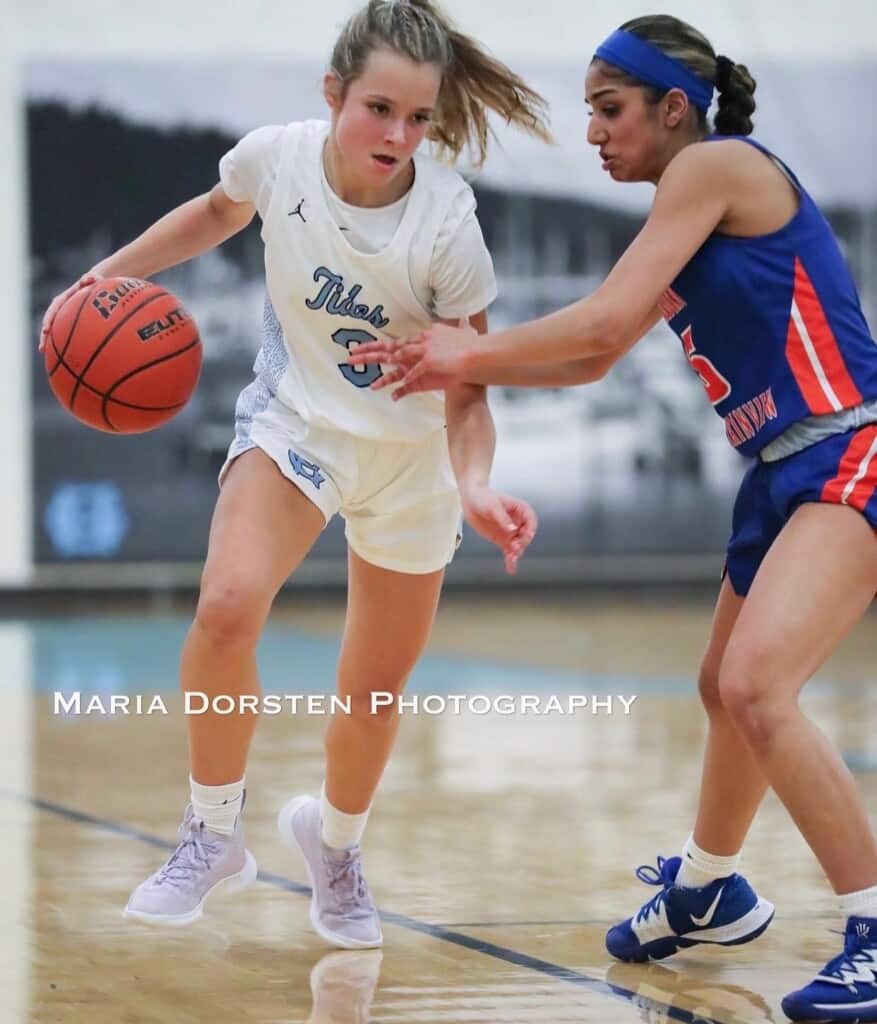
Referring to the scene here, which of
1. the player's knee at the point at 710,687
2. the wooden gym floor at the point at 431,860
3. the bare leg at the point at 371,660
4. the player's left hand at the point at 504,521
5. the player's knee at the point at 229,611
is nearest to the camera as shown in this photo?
the player's left hand at the point at 504,521

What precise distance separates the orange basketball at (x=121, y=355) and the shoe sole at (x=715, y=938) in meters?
1.44

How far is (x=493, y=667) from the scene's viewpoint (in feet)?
29.1

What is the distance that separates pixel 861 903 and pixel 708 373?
96cm

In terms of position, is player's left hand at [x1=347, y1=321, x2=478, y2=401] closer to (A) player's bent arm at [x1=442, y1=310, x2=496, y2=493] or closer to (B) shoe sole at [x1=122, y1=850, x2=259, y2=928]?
(A) player's bent arm at [x1=442, y1=310, x2=496, y2=493]

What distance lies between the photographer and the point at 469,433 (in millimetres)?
3291

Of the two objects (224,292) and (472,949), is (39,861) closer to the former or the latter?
(472,949)

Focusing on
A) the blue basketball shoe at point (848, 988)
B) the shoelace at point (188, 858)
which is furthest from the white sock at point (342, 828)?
the blue basketball shoe at point (848, 988)

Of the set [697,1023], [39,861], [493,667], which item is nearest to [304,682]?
[493,667]

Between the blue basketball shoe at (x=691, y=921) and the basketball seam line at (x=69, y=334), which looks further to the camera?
the basketball seam line at (x=69, y=334)

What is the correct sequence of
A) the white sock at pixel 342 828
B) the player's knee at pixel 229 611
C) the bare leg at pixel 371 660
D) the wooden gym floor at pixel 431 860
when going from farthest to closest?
the white sock at pixel 342 828 → the bare leg at pixel 371 660 → the player's knee at pixel 229 611 → the wooden gym floor at pixel 431 860

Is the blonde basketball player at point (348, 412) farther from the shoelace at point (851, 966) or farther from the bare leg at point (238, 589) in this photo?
the shoelace at point (851, 966)

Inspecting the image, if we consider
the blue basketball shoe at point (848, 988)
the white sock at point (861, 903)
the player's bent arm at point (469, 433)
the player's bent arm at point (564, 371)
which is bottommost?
the blue basketball shoe at point (848, 988)

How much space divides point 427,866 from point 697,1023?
5.01ft

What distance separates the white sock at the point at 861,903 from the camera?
2947 millimetres
